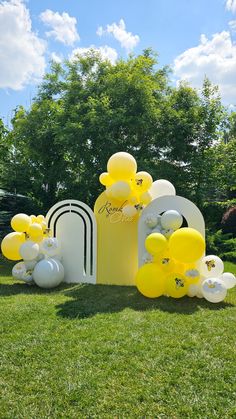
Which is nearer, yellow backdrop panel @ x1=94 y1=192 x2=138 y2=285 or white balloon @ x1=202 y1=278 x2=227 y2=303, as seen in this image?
white balloon @ x1=202 y1=278 x2=227 y2=303

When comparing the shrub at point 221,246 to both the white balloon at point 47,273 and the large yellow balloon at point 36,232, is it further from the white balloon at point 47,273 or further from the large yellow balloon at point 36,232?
the large yellow balloon at point 36,232

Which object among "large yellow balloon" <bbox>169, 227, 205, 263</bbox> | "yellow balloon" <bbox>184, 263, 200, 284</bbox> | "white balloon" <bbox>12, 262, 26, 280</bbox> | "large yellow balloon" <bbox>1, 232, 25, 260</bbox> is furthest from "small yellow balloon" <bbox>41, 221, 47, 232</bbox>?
"yellow balloon" <bbox>184, 263, 200, 284</bbox>

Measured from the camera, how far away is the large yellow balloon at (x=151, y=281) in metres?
5.28

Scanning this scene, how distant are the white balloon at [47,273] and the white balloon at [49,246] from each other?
0.54 ft

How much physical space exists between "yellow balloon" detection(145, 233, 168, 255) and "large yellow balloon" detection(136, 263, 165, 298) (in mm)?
274

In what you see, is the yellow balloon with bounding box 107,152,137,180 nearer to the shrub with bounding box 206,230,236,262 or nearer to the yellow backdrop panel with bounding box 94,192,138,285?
the yellow backdrop panel with bounding box 94,192,138,285

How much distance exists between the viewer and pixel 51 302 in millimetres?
5176

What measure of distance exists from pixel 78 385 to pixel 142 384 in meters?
0.53

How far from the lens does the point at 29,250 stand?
6.14 m

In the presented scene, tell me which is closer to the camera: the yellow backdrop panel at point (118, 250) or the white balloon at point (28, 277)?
the white balloon at point (28, 277)

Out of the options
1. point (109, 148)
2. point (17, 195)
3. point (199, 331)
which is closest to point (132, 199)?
point (199, 331)

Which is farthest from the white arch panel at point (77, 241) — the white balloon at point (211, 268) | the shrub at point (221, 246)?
the shrub at point (221, 246)

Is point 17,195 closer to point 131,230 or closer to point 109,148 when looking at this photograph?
point 109,148

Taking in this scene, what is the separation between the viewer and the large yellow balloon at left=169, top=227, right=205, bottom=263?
512 cm
